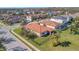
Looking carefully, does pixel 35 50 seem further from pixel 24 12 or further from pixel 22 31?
pixel 24 12

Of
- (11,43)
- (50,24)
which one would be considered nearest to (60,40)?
(50,24)

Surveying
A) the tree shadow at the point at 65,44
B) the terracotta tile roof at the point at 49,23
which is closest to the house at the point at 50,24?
the terracotta tile roof at the point at 49,23

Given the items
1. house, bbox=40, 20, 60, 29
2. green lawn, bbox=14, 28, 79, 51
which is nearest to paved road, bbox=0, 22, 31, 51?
green lawn, bbox=14, 28, 79, 51

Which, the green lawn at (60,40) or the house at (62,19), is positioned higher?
the house at (62,19)

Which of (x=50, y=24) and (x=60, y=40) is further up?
(x=50, y=24)

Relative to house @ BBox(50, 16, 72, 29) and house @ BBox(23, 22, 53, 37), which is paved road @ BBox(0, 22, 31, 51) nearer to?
house @ BBox(23, 22, 53, 37)

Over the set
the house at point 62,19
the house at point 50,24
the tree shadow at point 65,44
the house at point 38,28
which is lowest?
the tree shadow at point 65,44

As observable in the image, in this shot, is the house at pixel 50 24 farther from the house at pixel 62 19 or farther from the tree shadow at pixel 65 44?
the tree shadow at pixel 65 44

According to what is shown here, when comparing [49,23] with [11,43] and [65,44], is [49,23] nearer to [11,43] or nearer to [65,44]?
[65,44]
